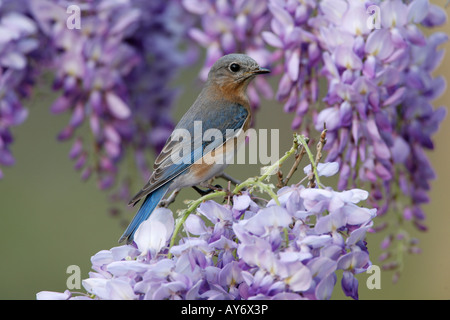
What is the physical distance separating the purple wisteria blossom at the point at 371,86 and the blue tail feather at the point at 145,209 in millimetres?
447

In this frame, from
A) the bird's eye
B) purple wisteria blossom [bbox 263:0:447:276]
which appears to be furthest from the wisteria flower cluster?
purple wisteria blossom [bbox 263:0:447:276]

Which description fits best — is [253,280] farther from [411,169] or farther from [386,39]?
[411,169]

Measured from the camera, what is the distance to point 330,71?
7.03ft

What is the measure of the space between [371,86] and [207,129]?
602mm

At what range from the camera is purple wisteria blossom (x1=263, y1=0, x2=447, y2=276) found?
6.94 feet

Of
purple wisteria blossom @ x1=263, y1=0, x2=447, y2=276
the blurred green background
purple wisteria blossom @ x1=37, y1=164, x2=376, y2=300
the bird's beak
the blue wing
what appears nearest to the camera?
purple wisteria blossom @ x1=37, y1=164, x2=376, y2=300

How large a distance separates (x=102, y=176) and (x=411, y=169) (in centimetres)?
106

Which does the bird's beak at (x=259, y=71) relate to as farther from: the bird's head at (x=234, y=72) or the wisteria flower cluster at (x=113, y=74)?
the wisteria flower cluster at (x=113, y=74)

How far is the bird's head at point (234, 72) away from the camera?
253 centimetres

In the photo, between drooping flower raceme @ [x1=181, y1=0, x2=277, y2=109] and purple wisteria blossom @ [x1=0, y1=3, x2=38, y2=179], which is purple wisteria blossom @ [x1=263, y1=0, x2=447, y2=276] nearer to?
drooping flower raceme @ [x1=181, y1=0, x2=277, y2=109]

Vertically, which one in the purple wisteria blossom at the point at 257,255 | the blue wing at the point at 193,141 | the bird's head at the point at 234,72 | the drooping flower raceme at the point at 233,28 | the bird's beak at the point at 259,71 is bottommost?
the purple wisteria blossom at the point at 257,255

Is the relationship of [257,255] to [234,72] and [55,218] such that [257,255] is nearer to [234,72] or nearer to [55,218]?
[234,72]

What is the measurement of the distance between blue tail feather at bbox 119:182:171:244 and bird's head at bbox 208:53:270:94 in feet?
1.59

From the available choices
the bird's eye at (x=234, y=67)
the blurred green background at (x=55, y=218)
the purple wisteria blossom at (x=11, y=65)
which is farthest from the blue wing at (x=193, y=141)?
the blurred green background at (x=55, y=218)
